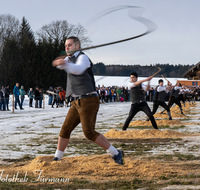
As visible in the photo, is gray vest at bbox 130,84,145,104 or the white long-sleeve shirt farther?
gray vest at bbox 130,84,145,104

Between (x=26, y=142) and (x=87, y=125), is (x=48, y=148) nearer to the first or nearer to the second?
(x=26, y=142)

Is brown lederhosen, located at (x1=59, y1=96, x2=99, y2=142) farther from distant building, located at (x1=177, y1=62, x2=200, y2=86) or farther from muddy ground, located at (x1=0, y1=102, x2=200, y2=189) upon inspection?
distant building, located at (x1=177, y1=62, x2=200, y2=86)

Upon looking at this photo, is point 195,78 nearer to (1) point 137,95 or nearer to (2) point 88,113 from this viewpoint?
(1) point 137,95

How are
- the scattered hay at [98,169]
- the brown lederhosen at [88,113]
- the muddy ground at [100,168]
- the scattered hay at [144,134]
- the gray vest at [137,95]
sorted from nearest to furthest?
the muddy ground at [100,168] < the scattered hay at [98,169] < the brown lederhosen at [88,113] < the scattered hay at [144,134] < the gray vest at [137,95]

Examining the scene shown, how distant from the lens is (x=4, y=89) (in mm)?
20109

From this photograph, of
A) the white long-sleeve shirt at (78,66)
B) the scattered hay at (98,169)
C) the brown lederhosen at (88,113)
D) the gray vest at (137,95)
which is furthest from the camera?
the gray vest at (137,95)

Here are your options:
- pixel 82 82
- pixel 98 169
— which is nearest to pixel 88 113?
pixel 82 82

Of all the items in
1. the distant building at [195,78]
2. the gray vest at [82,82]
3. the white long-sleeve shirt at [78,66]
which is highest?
the distant building at [195,78]

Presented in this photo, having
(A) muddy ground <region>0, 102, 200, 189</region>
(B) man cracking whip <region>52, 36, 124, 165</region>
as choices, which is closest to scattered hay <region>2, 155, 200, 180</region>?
(A) muddy ground <region>0, 102, 200, 189</region>

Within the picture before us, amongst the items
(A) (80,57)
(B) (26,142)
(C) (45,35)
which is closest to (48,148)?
(B) (26,142)

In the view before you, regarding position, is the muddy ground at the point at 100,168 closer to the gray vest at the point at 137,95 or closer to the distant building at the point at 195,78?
the gray vest at the point at 137,95

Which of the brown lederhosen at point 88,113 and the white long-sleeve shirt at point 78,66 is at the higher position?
the white long-sleeve shirt at point 78,66

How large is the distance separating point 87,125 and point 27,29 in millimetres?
54860

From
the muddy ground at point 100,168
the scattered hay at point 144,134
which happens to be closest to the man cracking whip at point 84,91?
the muddy ground at point 100,168
